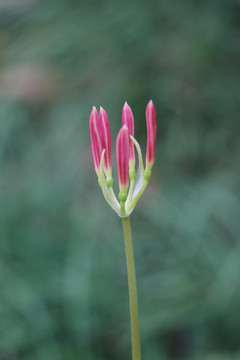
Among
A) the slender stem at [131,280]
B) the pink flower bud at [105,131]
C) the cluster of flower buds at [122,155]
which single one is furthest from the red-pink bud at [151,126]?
the slender stem at [131,280]

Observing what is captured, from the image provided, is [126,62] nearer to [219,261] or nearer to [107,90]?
[107,90]

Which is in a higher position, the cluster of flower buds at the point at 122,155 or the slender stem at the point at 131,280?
the cluster of flower buds at the point at 122,155

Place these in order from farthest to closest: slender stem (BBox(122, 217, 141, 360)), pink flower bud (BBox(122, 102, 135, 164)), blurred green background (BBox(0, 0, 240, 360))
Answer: blurred green background (BBox(0, 0, 240, 360)) → pink flower bud (BBox(122, 102, 135, 164)) → slender stem (BBox(122, 217, 141, 360))

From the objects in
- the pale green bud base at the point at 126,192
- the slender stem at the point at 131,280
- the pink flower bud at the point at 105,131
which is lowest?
Result: the slender stem at the point at 131,280

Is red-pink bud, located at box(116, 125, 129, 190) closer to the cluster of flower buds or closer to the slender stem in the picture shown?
the cluster of flower buds

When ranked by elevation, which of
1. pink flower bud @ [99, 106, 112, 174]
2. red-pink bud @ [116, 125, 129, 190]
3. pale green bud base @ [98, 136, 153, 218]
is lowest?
pale green bud base @ [98, 136, 153, 218]

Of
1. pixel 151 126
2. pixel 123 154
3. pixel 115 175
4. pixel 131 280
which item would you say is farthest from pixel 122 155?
pixel 115 175

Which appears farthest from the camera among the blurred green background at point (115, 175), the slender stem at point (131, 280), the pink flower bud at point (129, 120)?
the blurred green background at point (115, 175)

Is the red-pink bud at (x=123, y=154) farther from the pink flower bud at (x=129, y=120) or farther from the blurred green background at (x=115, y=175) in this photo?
the blurred green background at (x=115, y=175)

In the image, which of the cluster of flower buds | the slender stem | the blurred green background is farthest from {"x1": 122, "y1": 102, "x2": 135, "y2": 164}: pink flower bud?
the blurred green background
